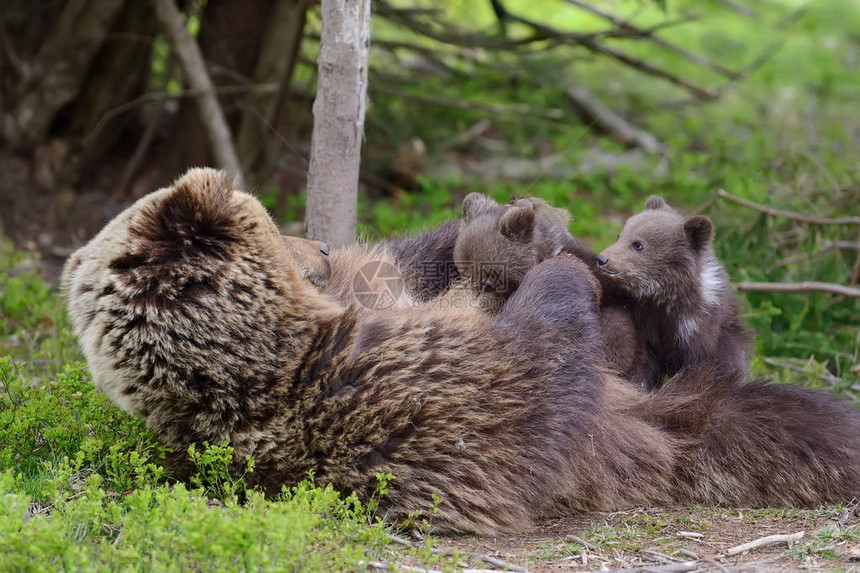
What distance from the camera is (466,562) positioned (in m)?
4.03

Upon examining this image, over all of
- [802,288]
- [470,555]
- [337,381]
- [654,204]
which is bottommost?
[470,555]

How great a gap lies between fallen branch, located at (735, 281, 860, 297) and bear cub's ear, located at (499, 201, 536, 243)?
207 centimetres

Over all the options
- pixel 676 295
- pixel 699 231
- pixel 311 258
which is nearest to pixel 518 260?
pixel 676 295

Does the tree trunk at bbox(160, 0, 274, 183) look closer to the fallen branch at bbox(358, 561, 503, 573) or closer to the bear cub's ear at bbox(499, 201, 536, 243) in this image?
the bear cub's ear at bbox(499, 201, 536, 243)

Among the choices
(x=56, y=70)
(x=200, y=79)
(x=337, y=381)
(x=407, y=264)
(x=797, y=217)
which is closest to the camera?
(x=337, y=381)

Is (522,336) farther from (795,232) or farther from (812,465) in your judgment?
(795,232)

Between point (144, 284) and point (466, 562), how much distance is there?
6.58 feet

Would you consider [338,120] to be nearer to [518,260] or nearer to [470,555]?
[518,260]

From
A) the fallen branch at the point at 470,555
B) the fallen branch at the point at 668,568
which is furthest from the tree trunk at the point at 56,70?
the fallen branch at the point at 668,568

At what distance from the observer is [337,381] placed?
14.5ft

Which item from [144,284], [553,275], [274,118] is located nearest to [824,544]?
[553,275]

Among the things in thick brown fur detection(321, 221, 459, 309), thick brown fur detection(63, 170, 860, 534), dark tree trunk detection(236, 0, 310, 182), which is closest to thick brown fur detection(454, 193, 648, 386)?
thick brown fur detection(321, 221, 459, 309)

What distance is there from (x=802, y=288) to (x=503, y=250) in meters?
2.56

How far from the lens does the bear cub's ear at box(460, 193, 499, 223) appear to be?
601 cm
